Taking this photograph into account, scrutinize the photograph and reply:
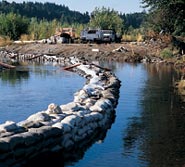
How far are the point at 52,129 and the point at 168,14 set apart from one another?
26.2m

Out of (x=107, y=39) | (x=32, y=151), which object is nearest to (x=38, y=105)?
(x=32, y=151)

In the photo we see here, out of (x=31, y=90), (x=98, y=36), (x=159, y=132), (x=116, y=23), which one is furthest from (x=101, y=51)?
(x=159, y=132)

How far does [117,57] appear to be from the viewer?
57812 mm

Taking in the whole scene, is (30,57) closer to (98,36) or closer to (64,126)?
(98,36)

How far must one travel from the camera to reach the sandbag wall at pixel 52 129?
1180 cm

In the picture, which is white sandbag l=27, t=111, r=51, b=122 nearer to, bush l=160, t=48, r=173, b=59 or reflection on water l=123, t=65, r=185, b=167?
reflection on water l=123, t=65, r=185, b=167

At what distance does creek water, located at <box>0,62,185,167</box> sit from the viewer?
13477 millimetres

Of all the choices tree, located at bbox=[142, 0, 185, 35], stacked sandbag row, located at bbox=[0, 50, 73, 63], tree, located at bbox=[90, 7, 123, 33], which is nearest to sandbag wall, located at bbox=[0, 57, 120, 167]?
tree, located at bbox=[142, 0, 185, 35]

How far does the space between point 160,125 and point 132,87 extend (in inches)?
488

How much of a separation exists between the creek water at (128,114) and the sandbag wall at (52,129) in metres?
0.42

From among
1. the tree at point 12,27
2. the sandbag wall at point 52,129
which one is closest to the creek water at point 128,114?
the sandbag wall at point 52,129

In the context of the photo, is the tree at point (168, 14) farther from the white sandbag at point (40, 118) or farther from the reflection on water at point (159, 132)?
the white sandbag at point (40, 118)

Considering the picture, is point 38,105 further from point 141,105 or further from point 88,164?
point 88,164

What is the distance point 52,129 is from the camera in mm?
13297
